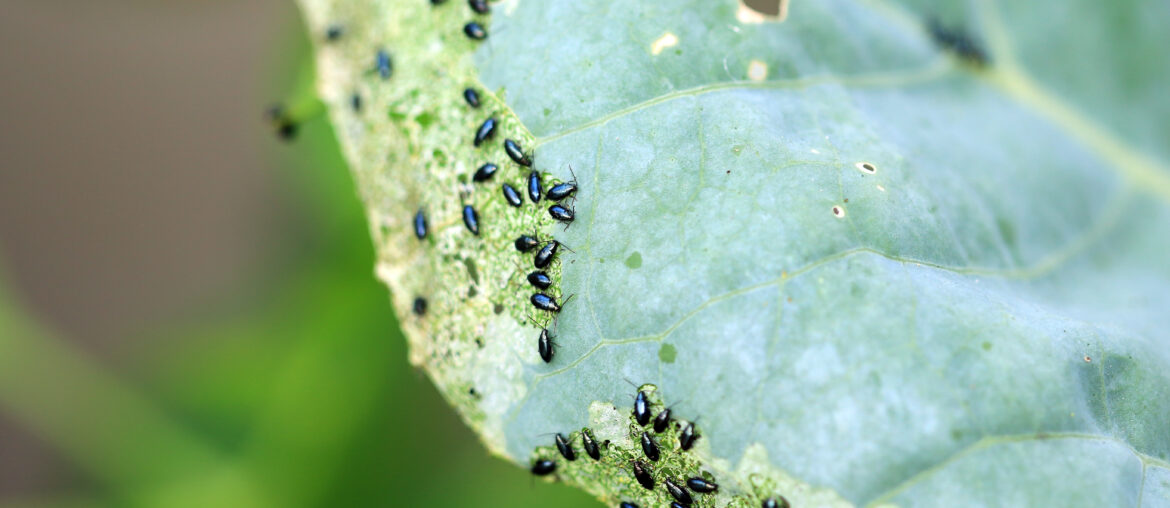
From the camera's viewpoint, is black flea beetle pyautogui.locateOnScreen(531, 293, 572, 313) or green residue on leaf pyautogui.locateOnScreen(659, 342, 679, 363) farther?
black flea beetle pyautogui.locateOnScreen(531, 293, 572, 313)

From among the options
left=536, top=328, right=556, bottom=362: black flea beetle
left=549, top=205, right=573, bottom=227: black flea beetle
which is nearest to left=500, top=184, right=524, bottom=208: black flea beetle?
left=549, top=205, right=573, bottom=227: black flea beetle

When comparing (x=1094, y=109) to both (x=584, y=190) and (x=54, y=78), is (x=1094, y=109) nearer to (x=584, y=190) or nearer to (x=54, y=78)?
(x=584, y=190)

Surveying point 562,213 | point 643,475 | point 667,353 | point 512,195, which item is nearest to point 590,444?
point 643,475

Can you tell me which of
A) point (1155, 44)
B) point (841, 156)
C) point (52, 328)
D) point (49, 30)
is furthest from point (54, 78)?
point (1155, 44)

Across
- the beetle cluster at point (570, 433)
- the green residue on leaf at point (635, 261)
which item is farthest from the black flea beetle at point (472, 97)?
the green residue on leaf at point (635, 261)

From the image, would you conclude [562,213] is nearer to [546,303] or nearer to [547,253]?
[547,253]

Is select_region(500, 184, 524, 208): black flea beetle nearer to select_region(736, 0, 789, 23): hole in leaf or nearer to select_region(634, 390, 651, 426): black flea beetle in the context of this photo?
select_region(634, 390, 651, 426): black flea beetle
